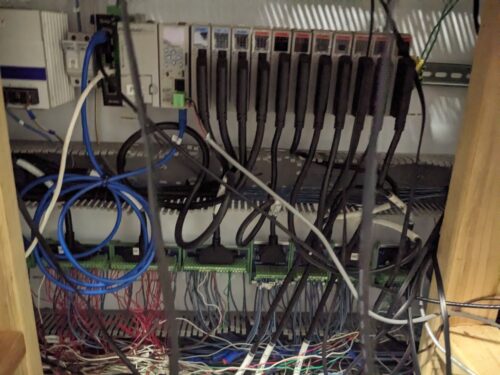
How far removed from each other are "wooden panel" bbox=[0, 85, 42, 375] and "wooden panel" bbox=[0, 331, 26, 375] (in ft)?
0.03

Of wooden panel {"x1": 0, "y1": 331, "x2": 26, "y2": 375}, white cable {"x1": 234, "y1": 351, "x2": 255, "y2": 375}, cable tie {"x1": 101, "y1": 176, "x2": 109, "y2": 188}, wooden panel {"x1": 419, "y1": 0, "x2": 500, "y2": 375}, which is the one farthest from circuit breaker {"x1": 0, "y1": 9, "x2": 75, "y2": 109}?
wooden panel {"x1": 419, "y1": 0, "x2": 500, "y2": 375}

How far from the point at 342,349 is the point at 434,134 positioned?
586 mm

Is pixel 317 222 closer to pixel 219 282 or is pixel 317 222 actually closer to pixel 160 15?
pixel 219 282

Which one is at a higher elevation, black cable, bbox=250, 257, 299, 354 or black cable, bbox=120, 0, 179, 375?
black cable, bbox=120, 0, 179, 375

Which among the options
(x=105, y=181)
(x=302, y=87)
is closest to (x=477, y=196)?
(x=302, y=87)

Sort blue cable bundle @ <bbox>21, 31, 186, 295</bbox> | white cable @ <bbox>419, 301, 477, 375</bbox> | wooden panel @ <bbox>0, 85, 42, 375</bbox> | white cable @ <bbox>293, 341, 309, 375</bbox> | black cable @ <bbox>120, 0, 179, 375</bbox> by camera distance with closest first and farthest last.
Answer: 1. black cable @ <bbox>120, 0, 179, 375</bbox>
2. wooden panel @ <bbox>0, 85, 42, 375</bbox>
3. white cable @ <bbox>419, 301, 477, 375</bbox>
4. blue cable bundle @ <bbox>21, 31, 186, 295</bbox>
5. white cable @ <bbox>293, 341, 309, 375</bbox>

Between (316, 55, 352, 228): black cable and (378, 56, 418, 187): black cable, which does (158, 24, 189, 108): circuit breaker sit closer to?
(316, 55, 352, 228): black cable

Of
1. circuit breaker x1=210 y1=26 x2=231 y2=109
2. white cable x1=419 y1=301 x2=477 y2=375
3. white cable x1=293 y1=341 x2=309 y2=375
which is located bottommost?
white cable x1=293 y1=341 x2=309 y2=375

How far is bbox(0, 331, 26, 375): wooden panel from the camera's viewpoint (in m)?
0.68

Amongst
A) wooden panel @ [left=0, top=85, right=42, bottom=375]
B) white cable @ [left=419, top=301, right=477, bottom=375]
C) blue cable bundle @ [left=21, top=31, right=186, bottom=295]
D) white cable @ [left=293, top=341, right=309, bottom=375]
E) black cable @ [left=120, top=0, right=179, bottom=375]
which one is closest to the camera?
black cable @ [left=120, top=0, right=179, bottom=375]

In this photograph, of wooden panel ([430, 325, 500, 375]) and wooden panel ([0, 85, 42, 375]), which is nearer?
wooden panel ([0, 85, 42, 375])

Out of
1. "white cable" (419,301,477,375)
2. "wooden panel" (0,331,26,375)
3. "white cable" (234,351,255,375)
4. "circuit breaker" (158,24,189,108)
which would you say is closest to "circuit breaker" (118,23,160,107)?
"circuit breaker" (158,24,189,108)

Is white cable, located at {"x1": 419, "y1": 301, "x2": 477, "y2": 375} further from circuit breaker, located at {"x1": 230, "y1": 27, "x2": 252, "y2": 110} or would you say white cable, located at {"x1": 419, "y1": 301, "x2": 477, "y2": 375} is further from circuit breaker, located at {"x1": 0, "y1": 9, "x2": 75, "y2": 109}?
circuit breaker, located at {"x1": 0, "y1": 9, "x2": 75, "y2": 109}

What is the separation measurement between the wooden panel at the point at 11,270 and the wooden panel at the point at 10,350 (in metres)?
0.01
